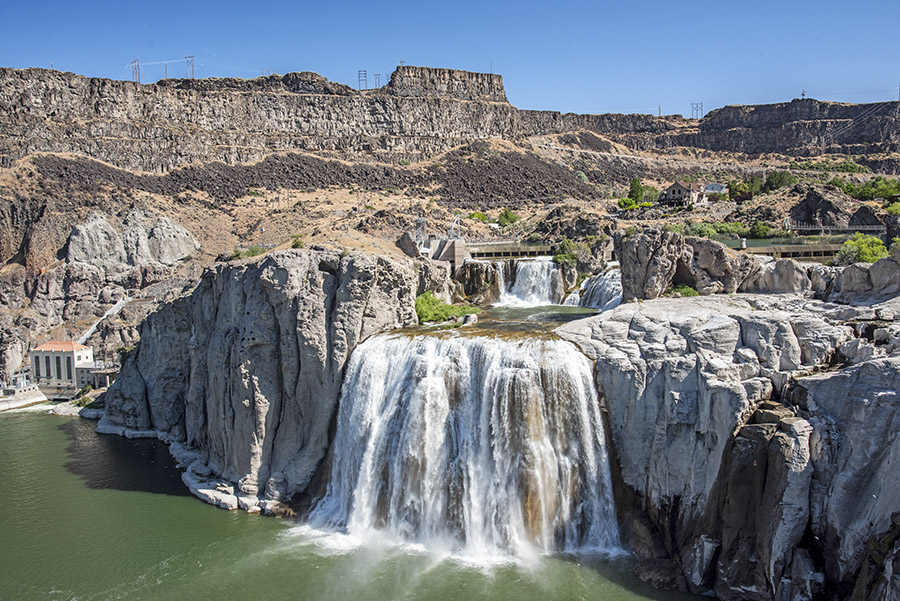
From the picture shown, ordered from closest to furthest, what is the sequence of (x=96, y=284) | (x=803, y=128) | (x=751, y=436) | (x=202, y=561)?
(x=751, y=436), (x=202, y=561), (x=96, y=284), (x=803, y=128)

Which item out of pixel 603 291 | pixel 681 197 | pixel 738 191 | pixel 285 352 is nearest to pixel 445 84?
pixel 681 197

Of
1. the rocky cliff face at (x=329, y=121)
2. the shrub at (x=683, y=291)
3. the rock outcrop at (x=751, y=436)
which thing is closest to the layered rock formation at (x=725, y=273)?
the shrub at (x=683, y=291)

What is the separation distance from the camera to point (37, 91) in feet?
266

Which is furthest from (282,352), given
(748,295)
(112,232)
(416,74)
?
(416,74)

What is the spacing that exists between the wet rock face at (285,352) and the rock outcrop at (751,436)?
8.79 metres

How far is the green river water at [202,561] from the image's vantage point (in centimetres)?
2031

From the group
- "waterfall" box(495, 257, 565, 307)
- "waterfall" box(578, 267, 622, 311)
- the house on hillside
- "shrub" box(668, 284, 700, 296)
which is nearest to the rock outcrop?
"shrub" box(668, 284, 700, 296)

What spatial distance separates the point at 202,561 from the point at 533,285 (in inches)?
1017

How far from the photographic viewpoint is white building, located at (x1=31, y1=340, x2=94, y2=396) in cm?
4553

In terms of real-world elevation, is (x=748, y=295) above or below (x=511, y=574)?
above

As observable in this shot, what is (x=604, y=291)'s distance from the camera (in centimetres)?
3822

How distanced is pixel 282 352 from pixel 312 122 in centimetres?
8714

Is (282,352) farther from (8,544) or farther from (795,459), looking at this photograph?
(795,459)

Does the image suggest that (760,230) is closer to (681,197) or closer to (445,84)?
(681,197)
